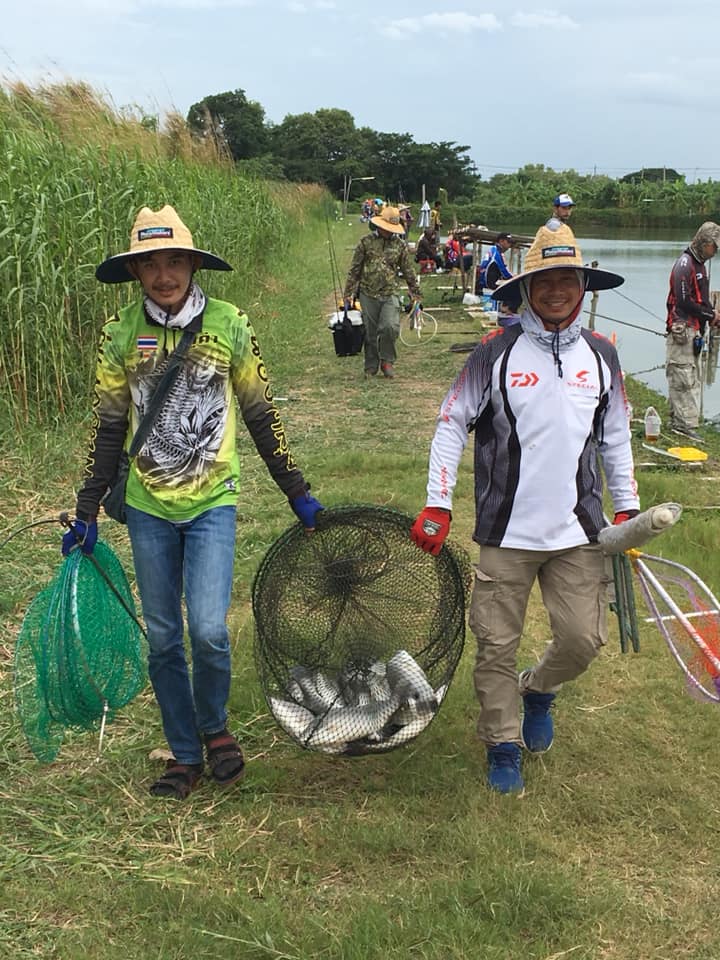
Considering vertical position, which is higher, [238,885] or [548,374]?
[548,374]

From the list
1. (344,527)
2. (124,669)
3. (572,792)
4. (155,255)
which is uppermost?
(155,255)

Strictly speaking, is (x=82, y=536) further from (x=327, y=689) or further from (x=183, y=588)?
(x=327, y=689)

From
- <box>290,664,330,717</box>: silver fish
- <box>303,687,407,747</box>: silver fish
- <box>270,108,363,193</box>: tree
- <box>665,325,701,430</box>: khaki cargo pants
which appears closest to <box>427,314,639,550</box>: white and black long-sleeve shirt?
<box>303,687,407,747</box>: silver fish

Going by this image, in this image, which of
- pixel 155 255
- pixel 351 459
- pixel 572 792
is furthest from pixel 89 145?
pixel 572 792

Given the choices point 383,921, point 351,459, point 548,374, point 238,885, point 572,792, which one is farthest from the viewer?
point 351,459

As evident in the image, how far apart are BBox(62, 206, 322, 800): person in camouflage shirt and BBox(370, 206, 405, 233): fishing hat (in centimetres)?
787

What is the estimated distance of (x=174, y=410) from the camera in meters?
3.10

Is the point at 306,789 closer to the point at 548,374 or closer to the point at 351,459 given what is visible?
the point at 548,374

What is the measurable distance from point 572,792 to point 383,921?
1.01 metres

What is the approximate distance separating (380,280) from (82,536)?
822 cm

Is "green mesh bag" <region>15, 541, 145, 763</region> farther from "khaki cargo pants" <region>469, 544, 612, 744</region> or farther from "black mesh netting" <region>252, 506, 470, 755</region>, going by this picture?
"khaki cargo pants" <region>469, 544, 612, 744</region>

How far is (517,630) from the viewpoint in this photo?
336cm

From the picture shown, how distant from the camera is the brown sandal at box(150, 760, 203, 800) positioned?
3.31 metres

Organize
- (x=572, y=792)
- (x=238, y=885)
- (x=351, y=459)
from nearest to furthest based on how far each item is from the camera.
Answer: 1. (x=238, y=885)
2. (x=572, y=792)
3. (x=351, y=459)
